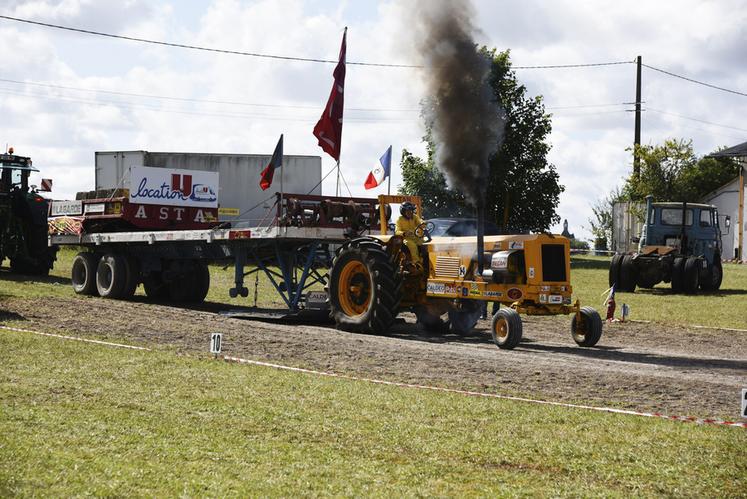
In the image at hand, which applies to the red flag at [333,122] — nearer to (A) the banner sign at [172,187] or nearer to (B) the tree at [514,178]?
(A) the banner sign at [172,187]

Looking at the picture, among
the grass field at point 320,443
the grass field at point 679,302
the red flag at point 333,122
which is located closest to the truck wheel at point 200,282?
the red flag at point 333,122

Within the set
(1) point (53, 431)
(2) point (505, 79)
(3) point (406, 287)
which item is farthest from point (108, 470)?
(2) point (505, 79)

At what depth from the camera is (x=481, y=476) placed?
6535 millimetres

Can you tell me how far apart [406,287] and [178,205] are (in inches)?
349

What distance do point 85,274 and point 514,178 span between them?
2543cm

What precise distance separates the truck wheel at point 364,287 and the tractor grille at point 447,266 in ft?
2.08

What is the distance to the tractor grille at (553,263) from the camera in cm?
1429

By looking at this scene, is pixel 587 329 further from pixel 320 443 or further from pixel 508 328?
pixel 320 443

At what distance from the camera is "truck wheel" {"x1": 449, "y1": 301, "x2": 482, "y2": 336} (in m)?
16.1

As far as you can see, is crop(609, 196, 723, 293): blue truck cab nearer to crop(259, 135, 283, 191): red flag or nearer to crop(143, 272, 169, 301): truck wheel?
crop(259, 135, 283, 191): red flag

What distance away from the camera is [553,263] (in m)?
14.4

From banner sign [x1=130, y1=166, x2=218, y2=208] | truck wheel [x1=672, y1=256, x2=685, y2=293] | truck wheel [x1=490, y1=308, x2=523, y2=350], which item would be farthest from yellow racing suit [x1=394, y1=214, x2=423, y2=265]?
truck wheel [x1=672, y1=256, x2=685, y2=293]

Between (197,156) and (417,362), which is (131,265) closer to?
(417,362)

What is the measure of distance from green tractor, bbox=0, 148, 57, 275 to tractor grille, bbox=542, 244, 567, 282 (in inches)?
633
